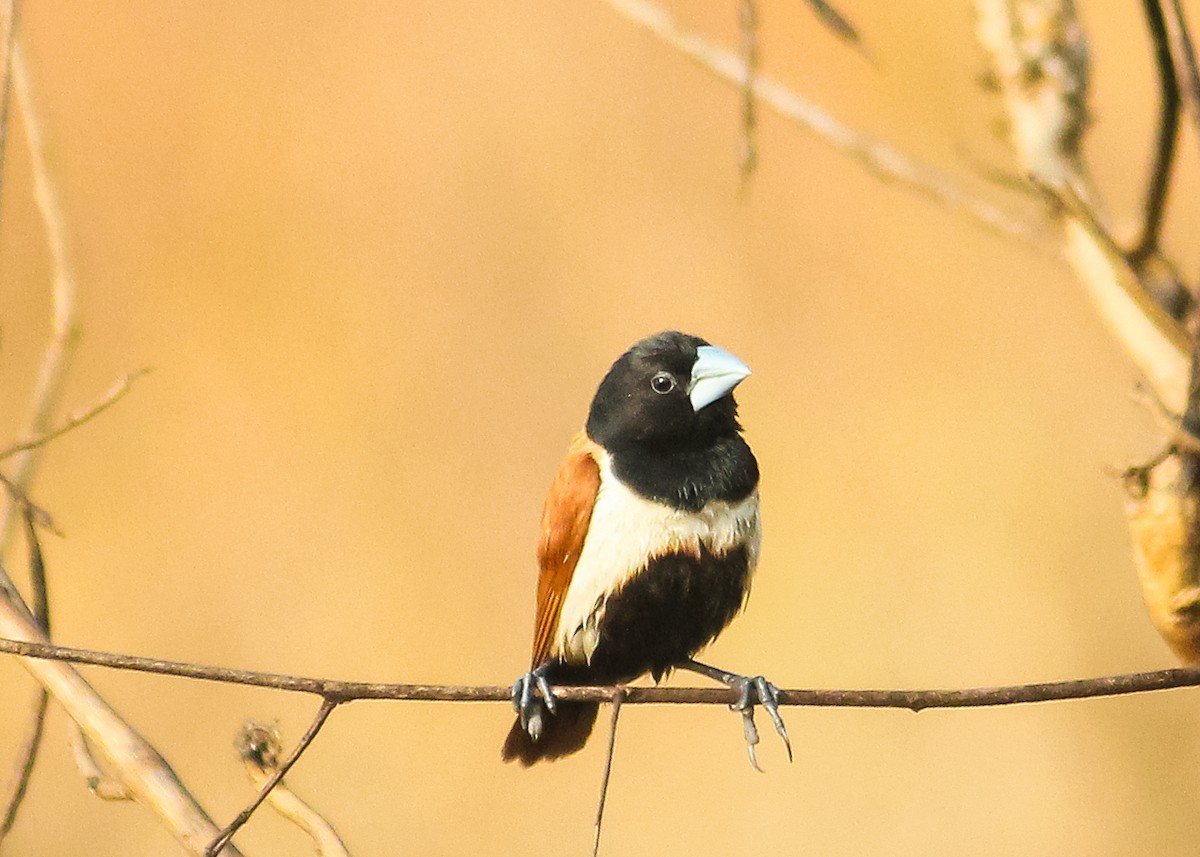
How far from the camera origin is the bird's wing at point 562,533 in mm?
2729

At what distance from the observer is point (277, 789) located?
181 centimetres

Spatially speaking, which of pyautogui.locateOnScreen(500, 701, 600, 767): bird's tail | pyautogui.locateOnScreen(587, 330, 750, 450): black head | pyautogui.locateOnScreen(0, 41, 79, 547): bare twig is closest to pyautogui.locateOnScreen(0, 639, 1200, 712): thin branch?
pyautogui.locateOnScreen(0, 41, 79, 547): bare twig

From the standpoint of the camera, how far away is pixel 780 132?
483 centimetres

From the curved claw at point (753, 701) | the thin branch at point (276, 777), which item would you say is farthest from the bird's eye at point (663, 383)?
the thin branch at point (276, 777)

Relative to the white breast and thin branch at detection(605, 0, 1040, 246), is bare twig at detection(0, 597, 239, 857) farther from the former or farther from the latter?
thin branch at detection(605, 0, 1040, 246)

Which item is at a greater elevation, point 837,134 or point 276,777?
point 837,134

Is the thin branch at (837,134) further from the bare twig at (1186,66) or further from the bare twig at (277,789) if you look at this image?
the bare twig at (277,789)

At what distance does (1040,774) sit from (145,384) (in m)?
3.32

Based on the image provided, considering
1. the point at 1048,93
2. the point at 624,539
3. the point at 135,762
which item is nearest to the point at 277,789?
the point at 135,762

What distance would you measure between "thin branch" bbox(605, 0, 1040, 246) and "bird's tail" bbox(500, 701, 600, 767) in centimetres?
133

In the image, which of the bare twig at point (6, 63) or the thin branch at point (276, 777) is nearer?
the thin branch at point (276, 777)

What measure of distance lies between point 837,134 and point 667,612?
3.65ft

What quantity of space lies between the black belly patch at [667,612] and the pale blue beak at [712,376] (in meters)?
0.30

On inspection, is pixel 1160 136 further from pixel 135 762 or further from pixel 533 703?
pixel 135 762
